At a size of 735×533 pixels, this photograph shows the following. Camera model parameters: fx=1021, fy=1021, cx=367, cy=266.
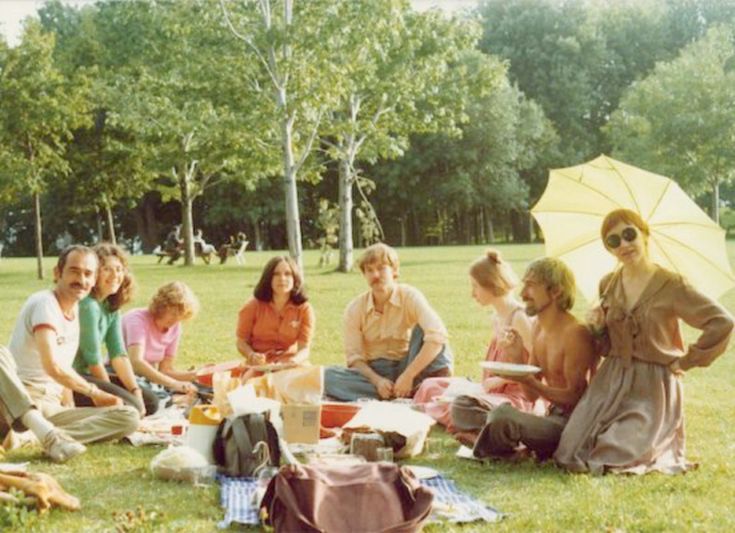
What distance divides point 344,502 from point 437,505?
0.61m

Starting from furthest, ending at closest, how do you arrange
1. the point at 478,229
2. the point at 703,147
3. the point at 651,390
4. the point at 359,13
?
1. the point at 478,229
2. the point at 703,147
3. the point at 359,13
4. the point at 651,390

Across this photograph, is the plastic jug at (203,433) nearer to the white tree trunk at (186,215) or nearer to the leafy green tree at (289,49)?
the leafy green tree at (289,49)

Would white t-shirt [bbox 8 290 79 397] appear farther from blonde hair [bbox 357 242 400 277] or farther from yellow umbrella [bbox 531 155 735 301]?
yellow umbrella [bbox 531 155 735 301]

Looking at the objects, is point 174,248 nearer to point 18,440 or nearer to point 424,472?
point 18,440

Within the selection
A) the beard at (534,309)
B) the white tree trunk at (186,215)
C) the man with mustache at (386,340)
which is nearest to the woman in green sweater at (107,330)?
the man with mustache at (386,340)

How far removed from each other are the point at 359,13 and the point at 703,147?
24.6 meters

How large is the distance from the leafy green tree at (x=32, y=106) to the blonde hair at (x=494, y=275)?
707 inches

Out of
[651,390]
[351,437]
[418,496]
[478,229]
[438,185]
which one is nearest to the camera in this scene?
[418,496]

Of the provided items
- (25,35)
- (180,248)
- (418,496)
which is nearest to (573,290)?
(418,496)

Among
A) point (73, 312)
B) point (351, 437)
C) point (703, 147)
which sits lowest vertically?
point (351, 437)

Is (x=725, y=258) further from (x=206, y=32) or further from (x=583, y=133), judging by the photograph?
(x=583, y=133)

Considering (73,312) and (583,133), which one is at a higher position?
(583,133)

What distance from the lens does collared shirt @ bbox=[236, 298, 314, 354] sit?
8.66m

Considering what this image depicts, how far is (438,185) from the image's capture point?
4916cm
